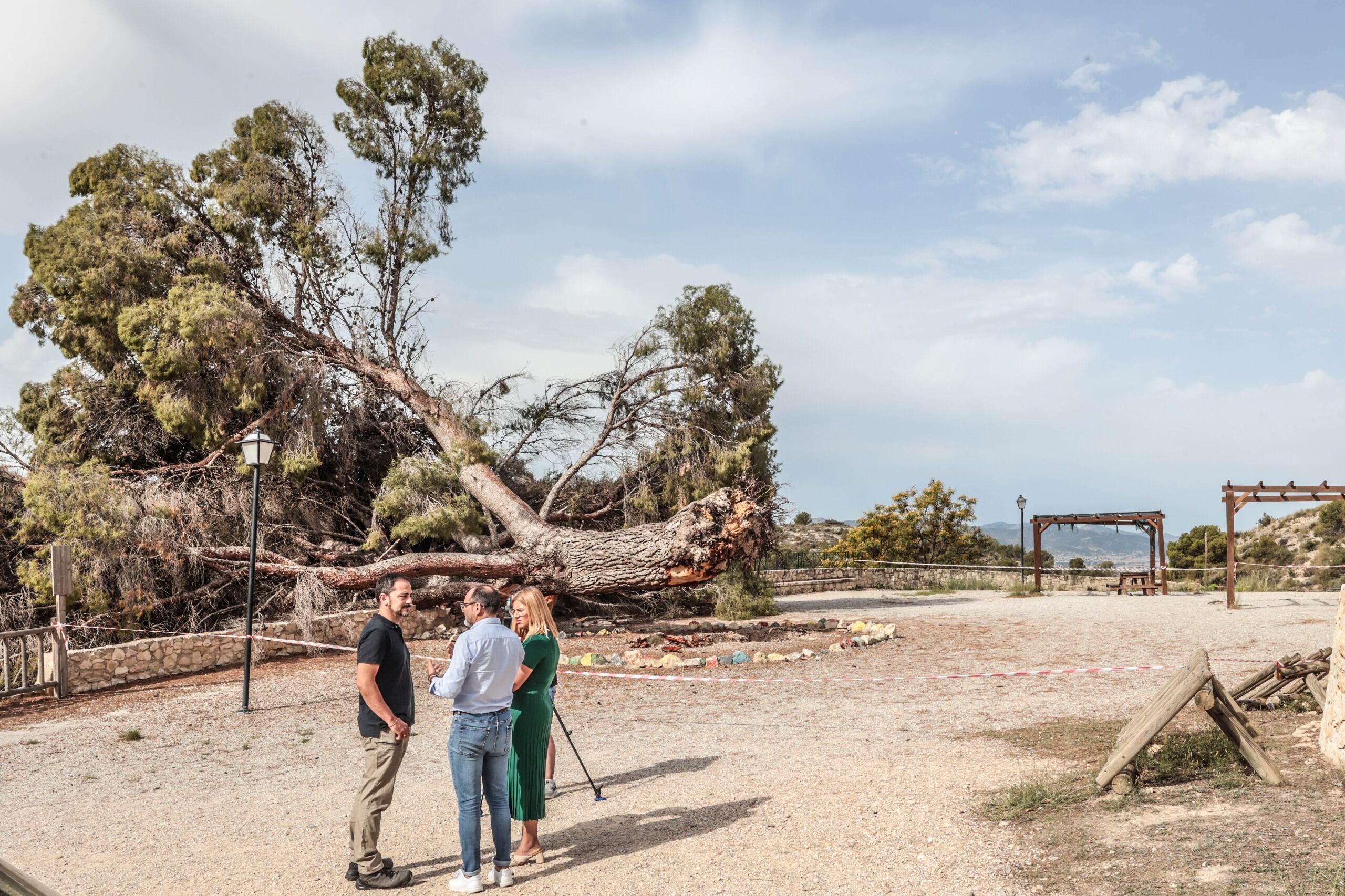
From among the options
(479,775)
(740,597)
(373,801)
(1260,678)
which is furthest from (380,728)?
(740,597)

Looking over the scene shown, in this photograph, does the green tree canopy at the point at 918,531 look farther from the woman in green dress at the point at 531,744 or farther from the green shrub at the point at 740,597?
the woman in green dress at the point at 531,744

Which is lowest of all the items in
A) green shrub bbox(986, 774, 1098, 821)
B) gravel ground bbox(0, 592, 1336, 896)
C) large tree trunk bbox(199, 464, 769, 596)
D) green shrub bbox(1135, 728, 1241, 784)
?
gravel ground bbox(0, 592, 1336, 896)

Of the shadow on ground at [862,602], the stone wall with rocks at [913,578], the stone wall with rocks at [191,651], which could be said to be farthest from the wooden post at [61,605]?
the stone wall with rocks at [913,578]

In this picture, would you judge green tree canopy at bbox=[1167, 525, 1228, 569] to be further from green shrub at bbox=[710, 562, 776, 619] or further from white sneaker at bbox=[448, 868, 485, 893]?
white sneaker at bbox=[448, 868, 485, 893]

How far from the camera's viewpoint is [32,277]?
17.1 m

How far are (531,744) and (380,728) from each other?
79 centimetres

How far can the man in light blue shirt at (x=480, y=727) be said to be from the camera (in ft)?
15.0

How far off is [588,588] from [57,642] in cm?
694

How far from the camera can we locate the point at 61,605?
11336mm

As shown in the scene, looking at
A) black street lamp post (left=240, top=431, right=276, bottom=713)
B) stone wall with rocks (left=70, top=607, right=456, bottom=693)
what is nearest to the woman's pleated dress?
stone wall with rocks (left=70, top=607, right=456, bottom=693)

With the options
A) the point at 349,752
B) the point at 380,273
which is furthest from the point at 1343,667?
the point at 380,273

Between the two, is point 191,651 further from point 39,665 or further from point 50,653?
point 39,665

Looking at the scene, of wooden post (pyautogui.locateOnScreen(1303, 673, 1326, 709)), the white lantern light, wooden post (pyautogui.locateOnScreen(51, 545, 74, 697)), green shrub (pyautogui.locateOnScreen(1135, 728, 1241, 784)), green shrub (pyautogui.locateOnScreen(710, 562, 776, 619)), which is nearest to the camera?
green shrub (pyautogui.locateOnScreen(1135, 728, 1241, 784))

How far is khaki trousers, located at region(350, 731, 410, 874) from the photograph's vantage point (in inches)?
187
